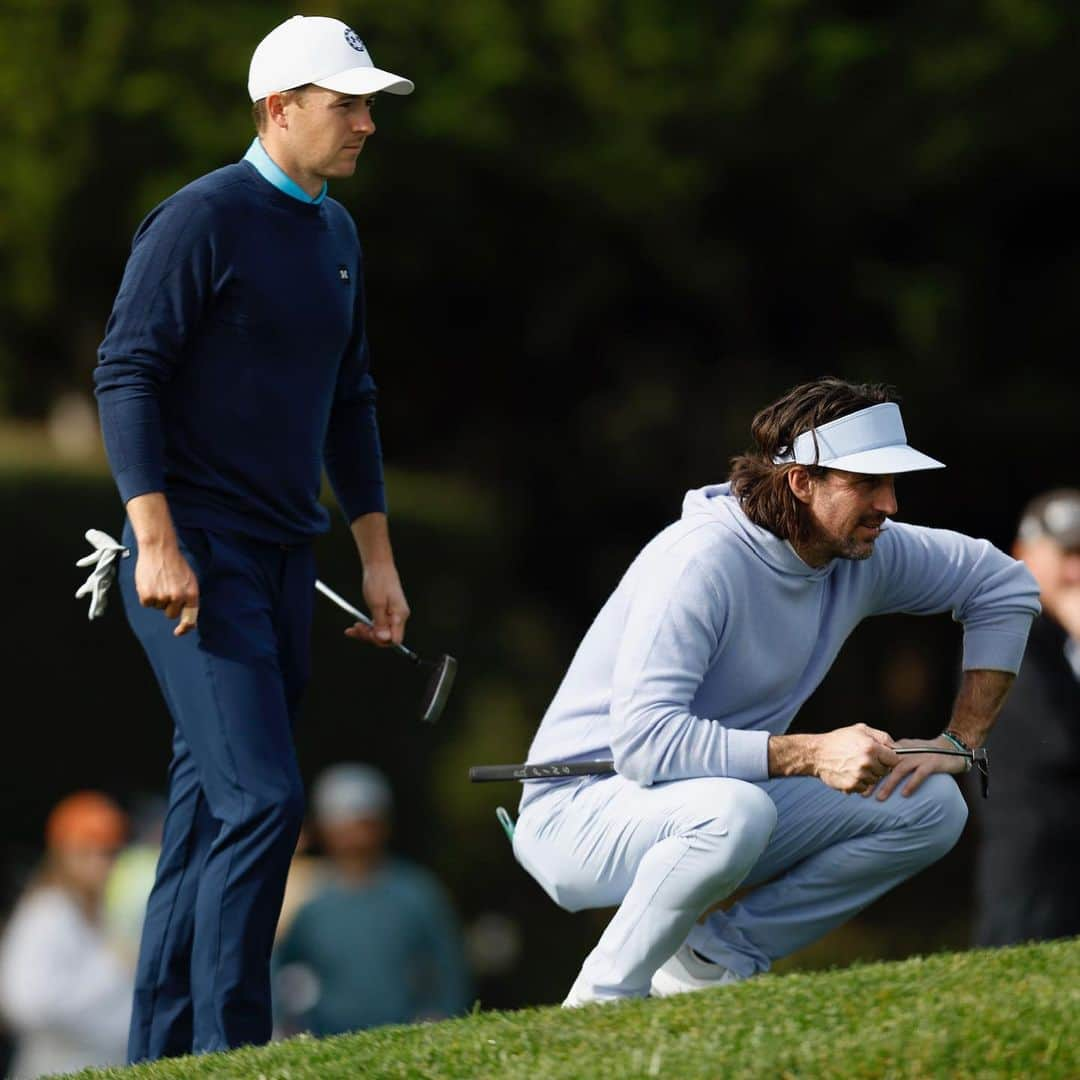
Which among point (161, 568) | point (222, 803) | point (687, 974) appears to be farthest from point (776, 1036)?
point (161, 568)

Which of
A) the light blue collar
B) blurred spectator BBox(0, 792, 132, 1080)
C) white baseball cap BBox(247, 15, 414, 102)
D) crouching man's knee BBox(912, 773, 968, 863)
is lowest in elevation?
blurred spectator BBox(0, 792, 132, 1080)

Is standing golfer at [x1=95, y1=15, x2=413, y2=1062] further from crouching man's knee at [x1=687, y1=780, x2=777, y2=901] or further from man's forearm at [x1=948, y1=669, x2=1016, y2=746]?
man's forearm at [x1=948, y1=669, x2=1016, y2=746]

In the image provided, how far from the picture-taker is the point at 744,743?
5055mm

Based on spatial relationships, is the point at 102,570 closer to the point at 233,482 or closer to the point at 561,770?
the point at 233,482

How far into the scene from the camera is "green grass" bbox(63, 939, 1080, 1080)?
410cm

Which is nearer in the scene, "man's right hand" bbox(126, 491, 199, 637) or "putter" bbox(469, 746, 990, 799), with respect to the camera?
"man's right hand" bbox(126, 491, 199, 637)

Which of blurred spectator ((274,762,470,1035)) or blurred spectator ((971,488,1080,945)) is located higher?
blurred spectator ((971,488,1080,945))

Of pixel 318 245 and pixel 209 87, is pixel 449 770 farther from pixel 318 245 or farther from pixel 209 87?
pixel 318 245

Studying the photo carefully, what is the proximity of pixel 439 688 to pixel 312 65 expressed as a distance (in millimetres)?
1720

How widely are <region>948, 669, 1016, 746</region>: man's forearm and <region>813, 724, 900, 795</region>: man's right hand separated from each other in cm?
73

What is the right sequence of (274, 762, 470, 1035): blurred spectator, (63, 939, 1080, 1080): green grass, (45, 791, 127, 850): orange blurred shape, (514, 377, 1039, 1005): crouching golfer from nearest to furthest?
(63, 939, 1080, 1080): green grass → (514, 377, 1039, 1005): crouching golfer → (45, 791, 127, 850): orange blurred shape → (274, 762, 470, 1035): blurred spectator

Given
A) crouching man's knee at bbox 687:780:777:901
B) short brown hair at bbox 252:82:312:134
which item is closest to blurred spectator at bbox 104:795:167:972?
short brown hair at bbox 252:82:312:134

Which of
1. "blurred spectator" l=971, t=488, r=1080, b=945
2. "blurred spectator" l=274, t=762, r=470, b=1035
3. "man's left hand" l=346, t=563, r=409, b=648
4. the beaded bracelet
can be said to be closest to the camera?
the beaded bracelet

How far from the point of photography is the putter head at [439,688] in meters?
5.88
